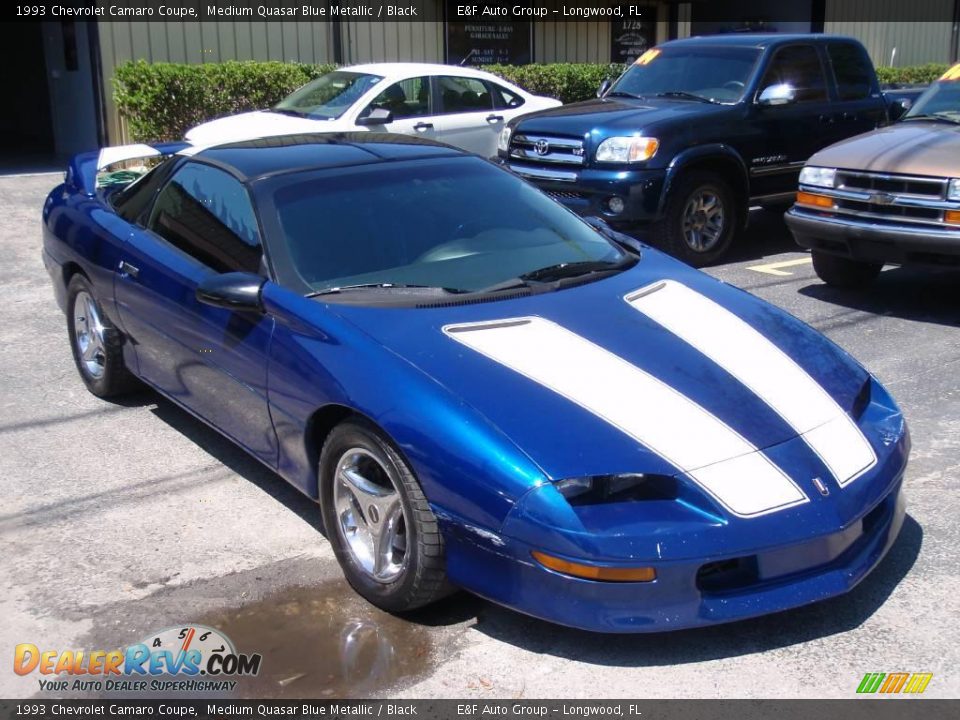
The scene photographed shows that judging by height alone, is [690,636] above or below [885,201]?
below

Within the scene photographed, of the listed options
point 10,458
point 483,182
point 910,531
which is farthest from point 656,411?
point 10,458

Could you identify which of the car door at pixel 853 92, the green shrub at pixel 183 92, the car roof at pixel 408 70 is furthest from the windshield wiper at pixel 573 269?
the green shrub at pixel 183 92

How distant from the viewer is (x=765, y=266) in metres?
9.34

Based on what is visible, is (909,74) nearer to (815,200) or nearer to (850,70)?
(850,70)

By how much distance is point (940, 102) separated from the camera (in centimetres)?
839

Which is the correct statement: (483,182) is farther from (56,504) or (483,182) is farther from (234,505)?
(56,504)

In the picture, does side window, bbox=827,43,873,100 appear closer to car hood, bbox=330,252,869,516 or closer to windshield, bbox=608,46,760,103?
windshield, bbox=608,46,760,103

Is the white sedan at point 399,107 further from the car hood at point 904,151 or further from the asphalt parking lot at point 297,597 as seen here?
the asphalt parking lot at point 297,597

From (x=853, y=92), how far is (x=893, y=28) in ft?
51.2

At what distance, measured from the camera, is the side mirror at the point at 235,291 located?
4156mm

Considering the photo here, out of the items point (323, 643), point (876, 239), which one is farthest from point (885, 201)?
point (323, 643)

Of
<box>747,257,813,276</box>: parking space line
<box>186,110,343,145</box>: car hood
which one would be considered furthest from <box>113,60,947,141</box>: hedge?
<box>747,257,813,276</box>: parking space line

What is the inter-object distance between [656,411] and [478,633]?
3.08ft

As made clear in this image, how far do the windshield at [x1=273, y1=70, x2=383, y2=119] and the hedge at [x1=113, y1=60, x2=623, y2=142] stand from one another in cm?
131
